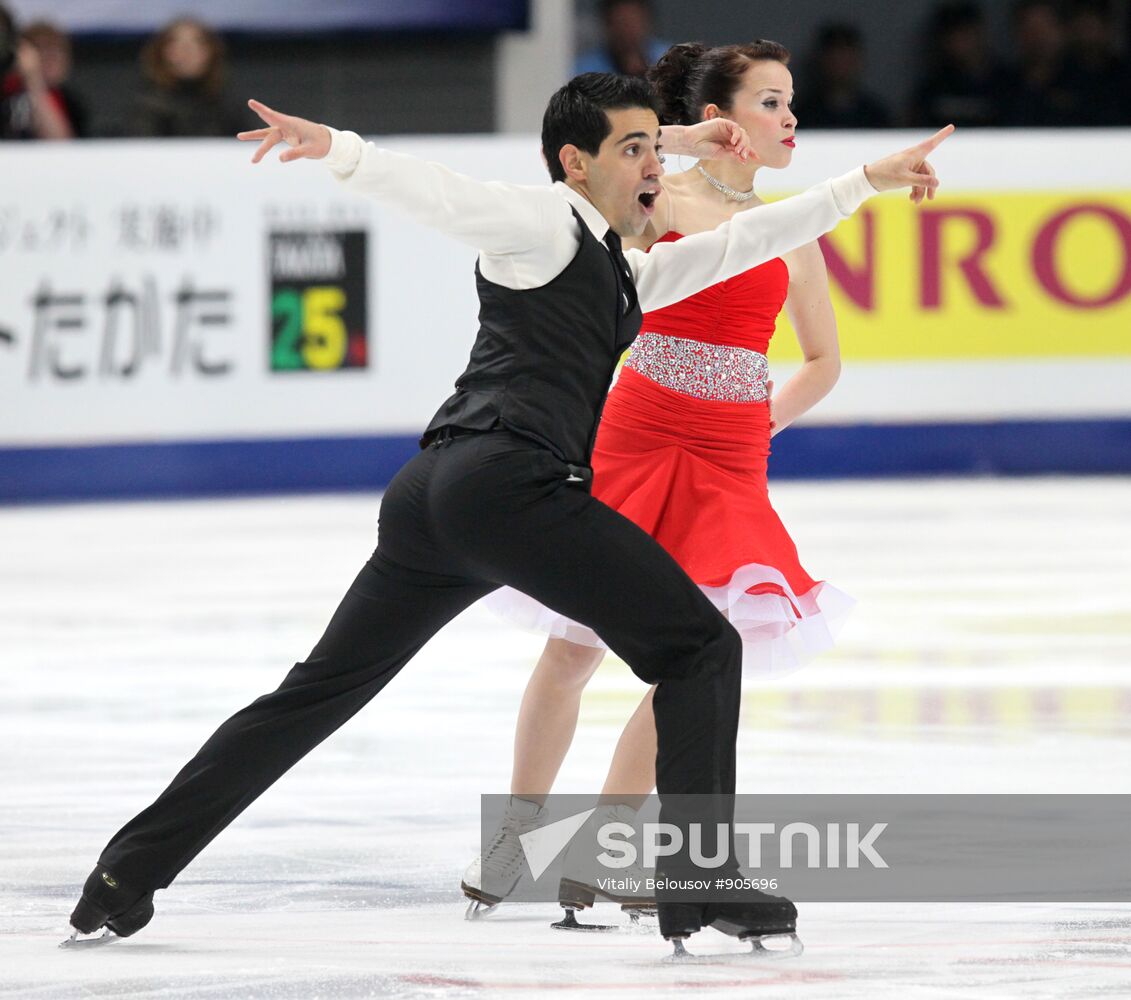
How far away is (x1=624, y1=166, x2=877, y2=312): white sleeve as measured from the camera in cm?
305

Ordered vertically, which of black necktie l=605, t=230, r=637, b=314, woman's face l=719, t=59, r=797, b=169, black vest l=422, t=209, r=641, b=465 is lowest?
black vest l=422, t=209, r=641, b=465

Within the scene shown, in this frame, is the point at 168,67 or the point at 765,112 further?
the point at 168,67

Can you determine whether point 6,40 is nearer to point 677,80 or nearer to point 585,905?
point 677,80

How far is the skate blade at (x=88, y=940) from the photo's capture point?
3021 mm

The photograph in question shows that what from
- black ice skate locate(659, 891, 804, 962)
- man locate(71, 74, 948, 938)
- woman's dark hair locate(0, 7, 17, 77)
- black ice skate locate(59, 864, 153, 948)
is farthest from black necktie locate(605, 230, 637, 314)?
woman's dark hair locate(0, 7, 17, 77)

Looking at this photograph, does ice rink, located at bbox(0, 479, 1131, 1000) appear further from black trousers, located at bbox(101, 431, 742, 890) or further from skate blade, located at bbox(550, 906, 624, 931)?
black trousers, located at bbox(101, 431, 742, 890)

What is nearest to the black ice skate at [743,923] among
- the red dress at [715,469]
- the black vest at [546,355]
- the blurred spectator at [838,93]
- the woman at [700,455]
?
the woman at [700,455]

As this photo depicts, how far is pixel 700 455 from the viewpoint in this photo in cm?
337

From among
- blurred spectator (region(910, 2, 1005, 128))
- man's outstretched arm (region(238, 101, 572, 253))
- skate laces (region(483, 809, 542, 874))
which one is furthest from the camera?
blurred spectator (region(910, 2, 1005, 128))

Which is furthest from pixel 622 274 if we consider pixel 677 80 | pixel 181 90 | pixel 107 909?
pixel 181 90

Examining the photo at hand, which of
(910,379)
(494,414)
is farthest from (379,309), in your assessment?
(494,414)

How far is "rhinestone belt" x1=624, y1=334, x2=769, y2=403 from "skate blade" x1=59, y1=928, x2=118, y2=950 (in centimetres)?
113

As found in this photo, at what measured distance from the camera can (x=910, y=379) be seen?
9.25 metres

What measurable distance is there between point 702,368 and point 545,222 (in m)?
0.64
